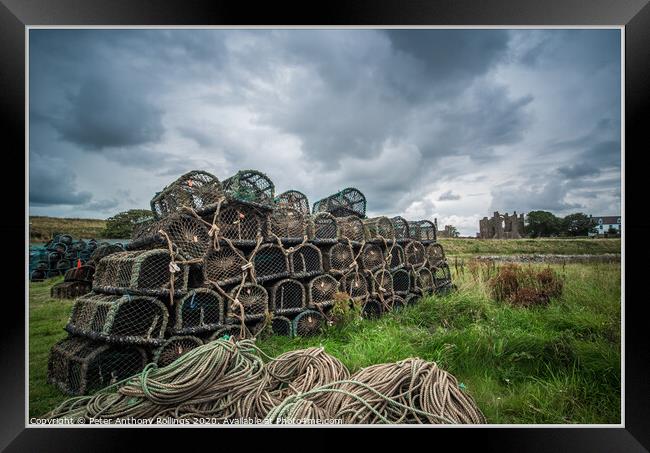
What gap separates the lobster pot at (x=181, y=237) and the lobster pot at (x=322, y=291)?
4.90 ft

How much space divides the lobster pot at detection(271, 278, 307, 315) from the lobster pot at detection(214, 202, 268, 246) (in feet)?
2.30

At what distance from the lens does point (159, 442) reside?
9.50 feet

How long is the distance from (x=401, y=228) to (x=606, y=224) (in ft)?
10.0

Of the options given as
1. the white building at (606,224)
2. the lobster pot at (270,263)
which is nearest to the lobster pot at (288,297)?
the lobster pot at (270,263)

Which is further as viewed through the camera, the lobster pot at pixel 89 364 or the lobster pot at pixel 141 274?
the lobster pot at pixel 141 274

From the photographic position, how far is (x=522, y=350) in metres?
3.48

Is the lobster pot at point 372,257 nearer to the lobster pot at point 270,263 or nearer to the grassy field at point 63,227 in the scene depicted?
the lobster pot at point 270,263

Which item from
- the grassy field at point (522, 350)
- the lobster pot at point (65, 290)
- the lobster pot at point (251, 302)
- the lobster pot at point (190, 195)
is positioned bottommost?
the grassy field at point (522, 350)

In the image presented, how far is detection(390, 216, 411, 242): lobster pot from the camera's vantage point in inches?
232

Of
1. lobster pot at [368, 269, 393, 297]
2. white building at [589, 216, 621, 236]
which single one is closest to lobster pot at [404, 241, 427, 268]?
lobster pot at [368, 269, 393, 297]

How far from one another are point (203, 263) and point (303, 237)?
1.41 m

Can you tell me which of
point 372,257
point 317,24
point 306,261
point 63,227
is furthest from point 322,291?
point 317,24

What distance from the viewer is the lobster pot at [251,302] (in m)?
3.88
